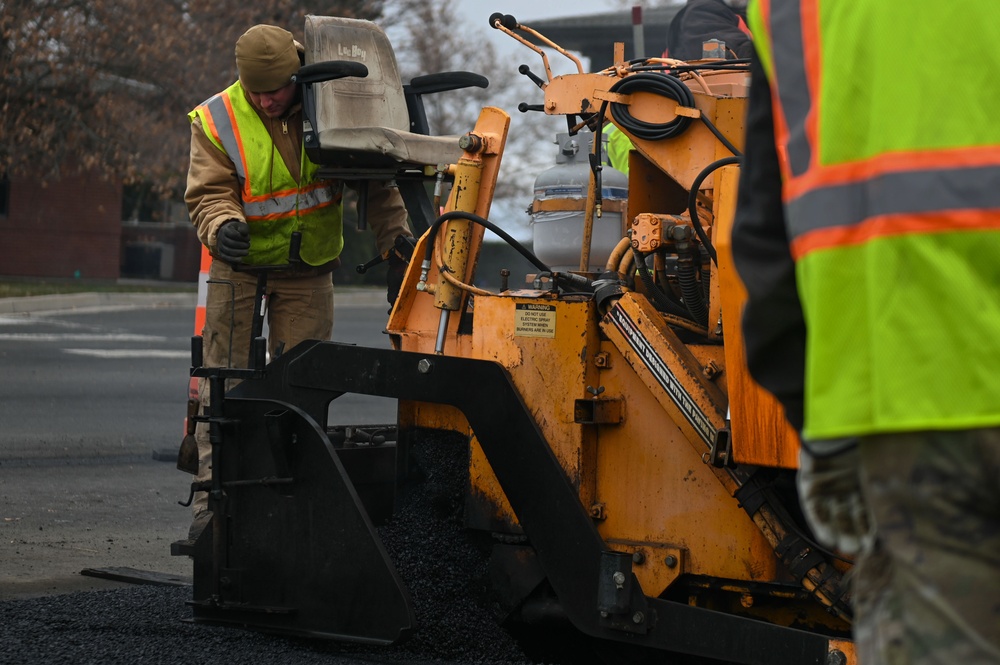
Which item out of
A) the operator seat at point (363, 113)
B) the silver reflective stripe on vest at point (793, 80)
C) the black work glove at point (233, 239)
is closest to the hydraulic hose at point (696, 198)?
the operator seat at point (363, 113)

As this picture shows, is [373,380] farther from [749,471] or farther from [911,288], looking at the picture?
[911,288]

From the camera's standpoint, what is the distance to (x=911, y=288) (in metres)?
1.37

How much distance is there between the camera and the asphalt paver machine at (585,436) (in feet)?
11.1

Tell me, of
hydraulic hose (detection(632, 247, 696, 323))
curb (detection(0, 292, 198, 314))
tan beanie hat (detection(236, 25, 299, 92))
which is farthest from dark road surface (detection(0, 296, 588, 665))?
curb (detection(0, 292, 198, 314))

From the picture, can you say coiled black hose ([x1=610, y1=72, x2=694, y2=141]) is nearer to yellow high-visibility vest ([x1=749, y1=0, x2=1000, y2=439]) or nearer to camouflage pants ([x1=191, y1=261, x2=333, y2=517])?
camouflage pants ([x1=191, y1=261, x2=333, y2=517])

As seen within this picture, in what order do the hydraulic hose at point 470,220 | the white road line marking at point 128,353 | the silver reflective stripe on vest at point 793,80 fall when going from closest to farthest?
the silver reflective stripe on vest at point 793,80, the hydraulic hose at point 470,220, the white road line marking at point 128,353

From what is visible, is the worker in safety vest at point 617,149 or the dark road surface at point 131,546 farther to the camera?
the worker in safety vest at point 617,149

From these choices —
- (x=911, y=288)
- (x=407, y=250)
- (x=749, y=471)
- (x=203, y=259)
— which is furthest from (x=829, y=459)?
(x=203, y=259)

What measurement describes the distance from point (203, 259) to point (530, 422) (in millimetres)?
2486

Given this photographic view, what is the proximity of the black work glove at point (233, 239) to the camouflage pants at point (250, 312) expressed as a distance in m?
0.33

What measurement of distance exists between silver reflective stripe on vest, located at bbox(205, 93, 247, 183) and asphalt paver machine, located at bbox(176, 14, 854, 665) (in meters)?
1.18

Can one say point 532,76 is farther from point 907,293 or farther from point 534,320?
point 907,293

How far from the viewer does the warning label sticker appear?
145 inches

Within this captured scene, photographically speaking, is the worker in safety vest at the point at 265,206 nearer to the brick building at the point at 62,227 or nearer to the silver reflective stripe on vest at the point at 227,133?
the silver reflective stripe on vest at the point at 227,133
